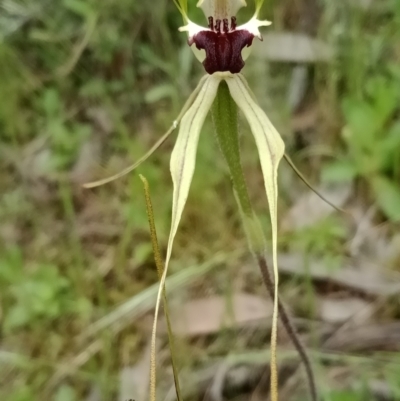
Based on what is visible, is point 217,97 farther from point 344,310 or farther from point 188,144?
point 344,310

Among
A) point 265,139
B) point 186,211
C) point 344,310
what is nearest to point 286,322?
point 265,139

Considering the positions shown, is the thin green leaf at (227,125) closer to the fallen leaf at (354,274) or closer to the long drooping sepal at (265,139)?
the long drooping sepal at (265,139)

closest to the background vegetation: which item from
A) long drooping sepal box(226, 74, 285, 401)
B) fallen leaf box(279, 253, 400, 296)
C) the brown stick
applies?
fallen leaf box(279, 253, 400, 296)

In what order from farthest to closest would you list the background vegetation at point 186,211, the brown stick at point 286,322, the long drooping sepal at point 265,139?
the background vegetation at point 186,211
the brown stick at point 286,322
the long drooping sepal at point 265,139

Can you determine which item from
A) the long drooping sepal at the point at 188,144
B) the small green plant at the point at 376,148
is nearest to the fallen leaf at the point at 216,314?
the small green plant at the point at 376,148

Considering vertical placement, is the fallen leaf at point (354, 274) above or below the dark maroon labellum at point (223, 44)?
below

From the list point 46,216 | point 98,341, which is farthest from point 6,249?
point 98,341
